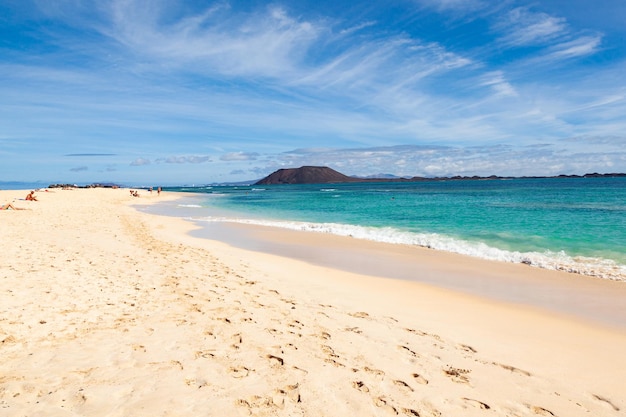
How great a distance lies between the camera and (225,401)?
12.4 ft

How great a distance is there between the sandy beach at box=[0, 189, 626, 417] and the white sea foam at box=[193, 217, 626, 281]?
1.80m

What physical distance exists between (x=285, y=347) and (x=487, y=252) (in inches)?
454

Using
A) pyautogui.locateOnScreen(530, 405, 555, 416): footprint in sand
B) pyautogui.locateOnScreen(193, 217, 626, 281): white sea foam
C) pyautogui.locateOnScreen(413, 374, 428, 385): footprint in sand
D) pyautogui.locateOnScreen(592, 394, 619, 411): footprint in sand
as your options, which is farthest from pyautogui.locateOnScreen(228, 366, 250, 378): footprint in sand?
pyautogui.locateOnScreen(193, 217, 626, 281): white sea foam

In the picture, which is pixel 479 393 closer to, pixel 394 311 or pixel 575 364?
pixel 575 364

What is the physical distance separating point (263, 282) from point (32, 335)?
4.92 m

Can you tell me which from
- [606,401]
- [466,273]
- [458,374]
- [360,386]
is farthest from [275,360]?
[466,273]

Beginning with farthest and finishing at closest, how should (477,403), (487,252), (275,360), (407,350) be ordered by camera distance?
1. (487,252)
2. (407,350)
3. (275,360)
4. (477,403)

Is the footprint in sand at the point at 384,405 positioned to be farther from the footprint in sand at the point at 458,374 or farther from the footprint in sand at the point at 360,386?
the footprint in sand at the point at 458,374

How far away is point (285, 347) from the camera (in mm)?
5152

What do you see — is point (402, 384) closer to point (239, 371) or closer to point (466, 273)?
point (239, 371)

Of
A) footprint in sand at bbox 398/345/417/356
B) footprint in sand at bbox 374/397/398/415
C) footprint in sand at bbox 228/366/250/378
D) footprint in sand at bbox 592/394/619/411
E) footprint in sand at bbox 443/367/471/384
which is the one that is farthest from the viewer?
footprint in sand at bbox 398/345/417/356

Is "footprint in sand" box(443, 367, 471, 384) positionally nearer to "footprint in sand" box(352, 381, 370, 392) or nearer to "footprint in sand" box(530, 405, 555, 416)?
"footprint in sand" box(530, 405, 555, 416)

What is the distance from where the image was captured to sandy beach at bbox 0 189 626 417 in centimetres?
385

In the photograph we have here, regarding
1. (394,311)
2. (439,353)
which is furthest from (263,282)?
(439,353)
